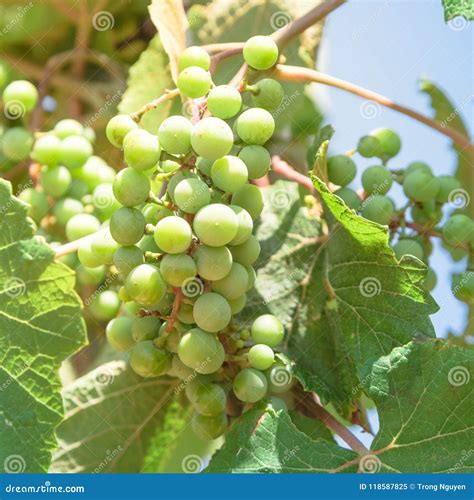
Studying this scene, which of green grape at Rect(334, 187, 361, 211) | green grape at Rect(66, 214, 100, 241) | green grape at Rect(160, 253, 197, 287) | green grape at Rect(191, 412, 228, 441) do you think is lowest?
green grape at Rect(191, 412, 228, 441)

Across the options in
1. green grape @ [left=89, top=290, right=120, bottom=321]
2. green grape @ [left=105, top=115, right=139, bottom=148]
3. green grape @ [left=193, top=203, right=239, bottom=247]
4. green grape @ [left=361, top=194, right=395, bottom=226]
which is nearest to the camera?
green grape @ [left=193, top=203, right=239, bottom=247]

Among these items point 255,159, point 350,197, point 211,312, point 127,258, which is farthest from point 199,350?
point 350,197

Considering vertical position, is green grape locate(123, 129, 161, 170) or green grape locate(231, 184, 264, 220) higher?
green grape locate(123, 129, 161, 170)

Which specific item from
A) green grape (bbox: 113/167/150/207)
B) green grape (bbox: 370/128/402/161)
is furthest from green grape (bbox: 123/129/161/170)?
green grape (bbox: 370/128/402/161)

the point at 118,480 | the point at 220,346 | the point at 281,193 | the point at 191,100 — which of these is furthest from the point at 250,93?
the point at 118,480

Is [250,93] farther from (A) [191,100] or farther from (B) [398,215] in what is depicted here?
(B) [398,215]

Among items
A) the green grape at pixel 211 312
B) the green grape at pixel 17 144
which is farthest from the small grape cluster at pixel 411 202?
the green grape at pixel 17 144

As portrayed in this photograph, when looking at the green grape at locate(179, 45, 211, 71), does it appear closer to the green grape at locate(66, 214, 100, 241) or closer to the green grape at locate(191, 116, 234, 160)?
the green grape at locate(191, 116, 234, 160)
